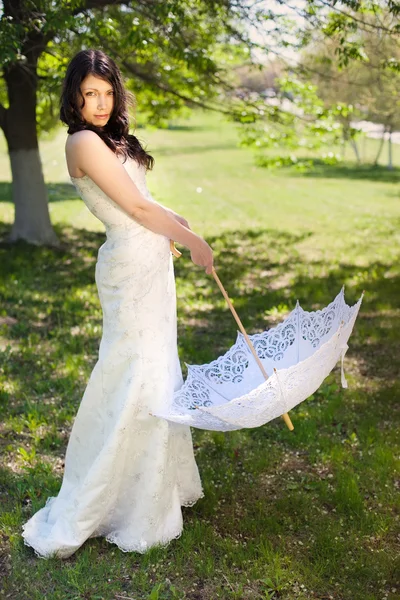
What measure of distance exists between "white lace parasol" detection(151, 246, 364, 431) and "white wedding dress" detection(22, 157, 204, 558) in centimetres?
17

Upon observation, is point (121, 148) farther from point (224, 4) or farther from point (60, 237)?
point (60, 237)

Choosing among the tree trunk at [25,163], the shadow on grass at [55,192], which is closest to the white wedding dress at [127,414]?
the tree trunk at [25,163]

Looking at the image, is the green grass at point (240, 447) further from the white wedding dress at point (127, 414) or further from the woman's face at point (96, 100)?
the woman's face at point (96, 100)

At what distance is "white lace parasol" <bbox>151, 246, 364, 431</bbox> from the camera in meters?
2.58

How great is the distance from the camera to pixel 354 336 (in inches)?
253

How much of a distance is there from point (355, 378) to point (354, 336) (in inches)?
42.5

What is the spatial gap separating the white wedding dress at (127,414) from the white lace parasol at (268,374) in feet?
0.55

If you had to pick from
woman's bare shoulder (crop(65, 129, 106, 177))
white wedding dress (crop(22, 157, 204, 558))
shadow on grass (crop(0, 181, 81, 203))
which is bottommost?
shadow on grass (crop(0, 181, 81, 203))

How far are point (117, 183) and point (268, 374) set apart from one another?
124cm

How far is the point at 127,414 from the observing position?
2.99 meters

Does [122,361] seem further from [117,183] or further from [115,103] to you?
[115,103]

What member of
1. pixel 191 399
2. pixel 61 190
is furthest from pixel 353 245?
pixel 61 190

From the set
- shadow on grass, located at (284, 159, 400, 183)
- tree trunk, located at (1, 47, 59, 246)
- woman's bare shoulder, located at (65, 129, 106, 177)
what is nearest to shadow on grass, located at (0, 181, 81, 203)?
tree trunk, located at (1, 47, 59, 246)

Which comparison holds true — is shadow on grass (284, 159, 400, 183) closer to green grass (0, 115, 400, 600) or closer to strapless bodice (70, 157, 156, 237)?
green grass (0, 115, 400, 600)
